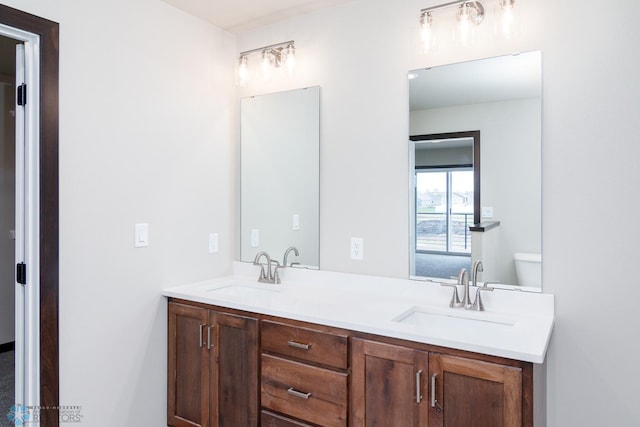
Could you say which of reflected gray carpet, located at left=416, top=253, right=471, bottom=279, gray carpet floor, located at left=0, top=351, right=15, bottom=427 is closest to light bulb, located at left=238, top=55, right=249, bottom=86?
reflected gray carpet, located at left=416, top=253, right=471, bottom=279

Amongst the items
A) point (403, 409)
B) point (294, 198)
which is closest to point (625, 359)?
point (403, 409)

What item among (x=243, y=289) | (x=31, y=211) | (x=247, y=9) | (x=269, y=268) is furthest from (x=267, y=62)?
(x=31, y=211)

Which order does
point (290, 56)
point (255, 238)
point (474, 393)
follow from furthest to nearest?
point (255, 238) → point (290, 56) → point (474, 393)

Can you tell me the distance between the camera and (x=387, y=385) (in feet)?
5.54

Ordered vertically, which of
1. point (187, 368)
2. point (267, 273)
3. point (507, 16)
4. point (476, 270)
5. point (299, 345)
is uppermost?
point (507, 16)

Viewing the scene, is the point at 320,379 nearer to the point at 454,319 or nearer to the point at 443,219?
the point at 454,319

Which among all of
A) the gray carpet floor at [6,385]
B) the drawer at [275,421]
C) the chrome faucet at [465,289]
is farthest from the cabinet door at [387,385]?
the gray carpet floor at [6,385]

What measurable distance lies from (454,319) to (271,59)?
185cm

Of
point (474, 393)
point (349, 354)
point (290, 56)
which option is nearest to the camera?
point (474, 393)

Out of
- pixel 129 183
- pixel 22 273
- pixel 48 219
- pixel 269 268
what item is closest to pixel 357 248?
pixel 269 268

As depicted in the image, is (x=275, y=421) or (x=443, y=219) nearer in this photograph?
(x=275, y=421)

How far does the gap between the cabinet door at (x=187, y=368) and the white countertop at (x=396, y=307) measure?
123 mm

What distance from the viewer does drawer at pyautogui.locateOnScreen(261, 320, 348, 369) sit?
5.94 feet

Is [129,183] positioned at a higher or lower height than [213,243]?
higher
